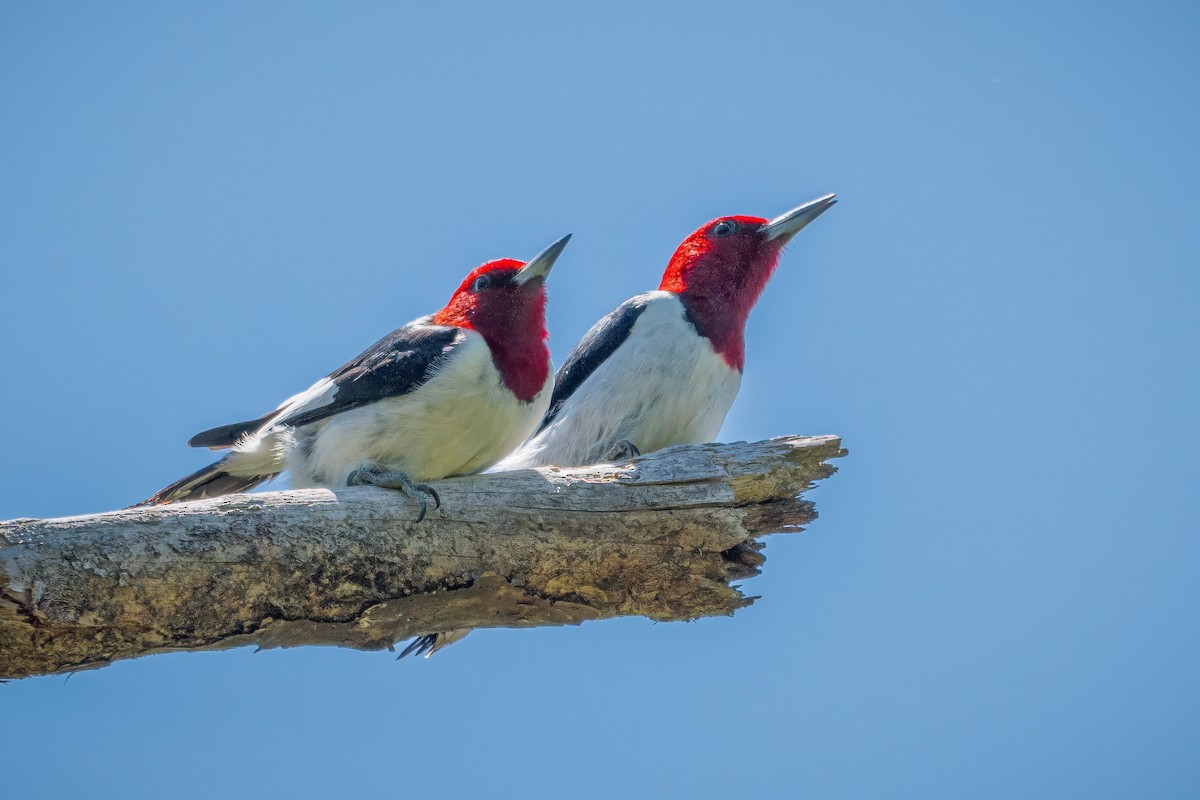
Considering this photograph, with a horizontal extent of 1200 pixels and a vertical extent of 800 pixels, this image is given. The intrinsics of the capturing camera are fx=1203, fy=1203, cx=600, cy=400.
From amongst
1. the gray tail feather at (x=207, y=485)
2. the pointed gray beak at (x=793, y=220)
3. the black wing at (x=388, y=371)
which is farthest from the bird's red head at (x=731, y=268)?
the gray tail feather at (x=207, y=485)

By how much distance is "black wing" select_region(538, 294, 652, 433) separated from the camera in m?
7.37

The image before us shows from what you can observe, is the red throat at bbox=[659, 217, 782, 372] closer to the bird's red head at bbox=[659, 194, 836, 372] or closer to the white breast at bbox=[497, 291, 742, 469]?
the bird's red head at bbox=[659, 194, 836, 372]

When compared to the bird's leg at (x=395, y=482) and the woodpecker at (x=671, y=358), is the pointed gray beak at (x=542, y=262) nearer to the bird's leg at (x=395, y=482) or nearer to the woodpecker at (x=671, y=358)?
the woodpecker at (x=671, y=358)

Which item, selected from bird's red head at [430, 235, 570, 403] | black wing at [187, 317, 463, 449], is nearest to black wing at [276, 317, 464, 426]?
black wing at [187, 317, 463, 449]

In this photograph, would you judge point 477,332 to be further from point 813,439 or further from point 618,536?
point 813,439

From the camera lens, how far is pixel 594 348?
743cm

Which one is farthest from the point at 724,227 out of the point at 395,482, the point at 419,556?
the point at 419,556

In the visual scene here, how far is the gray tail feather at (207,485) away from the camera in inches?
262

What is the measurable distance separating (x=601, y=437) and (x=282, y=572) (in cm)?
227

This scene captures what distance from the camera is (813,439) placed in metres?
5.93

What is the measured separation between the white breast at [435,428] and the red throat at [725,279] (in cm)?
149

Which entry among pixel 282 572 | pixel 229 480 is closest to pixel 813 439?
pixel 282 572

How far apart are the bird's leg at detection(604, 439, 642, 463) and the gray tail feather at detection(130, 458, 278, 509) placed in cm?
196

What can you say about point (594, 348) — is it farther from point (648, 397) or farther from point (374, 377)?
point (374, 377)
